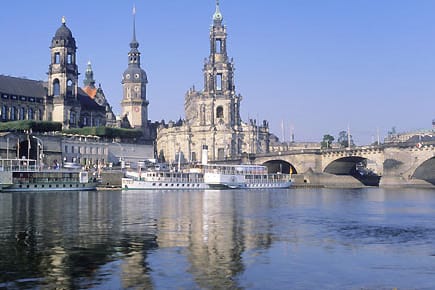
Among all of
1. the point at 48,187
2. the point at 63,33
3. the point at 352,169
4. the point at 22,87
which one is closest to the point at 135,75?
the point at 63,33

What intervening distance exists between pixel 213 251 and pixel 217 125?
418 ft

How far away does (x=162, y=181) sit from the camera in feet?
340

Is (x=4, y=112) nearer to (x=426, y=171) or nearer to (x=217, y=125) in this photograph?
(x=217, y=125)

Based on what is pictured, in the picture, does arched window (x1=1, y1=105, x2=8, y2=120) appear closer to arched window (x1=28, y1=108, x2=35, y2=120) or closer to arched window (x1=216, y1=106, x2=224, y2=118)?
arched window (x1=28, y1=108, x2=35, y2=120)

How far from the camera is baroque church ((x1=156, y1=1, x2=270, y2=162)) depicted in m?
155

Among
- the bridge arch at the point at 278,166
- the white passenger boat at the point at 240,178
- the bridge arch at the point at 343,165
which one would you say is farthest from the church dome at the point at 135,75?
the bridge arch at the point at 343,165

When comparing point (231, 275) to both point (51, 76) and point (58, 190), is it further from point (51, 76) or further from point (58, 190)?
point (51, 76)

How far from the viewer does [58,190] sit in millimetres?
93312

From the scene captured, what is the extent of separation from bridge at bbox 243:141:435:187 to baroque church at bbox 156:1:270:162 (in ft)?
33.7

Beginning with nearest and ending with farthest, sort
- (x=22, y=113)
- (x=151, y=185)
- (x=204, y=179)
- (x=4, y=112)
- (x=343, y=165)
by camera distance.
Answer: (x=151, y=185), (x=204, y=179), (x=4, y=112), (x=343, y=165), (x=22, y=113)

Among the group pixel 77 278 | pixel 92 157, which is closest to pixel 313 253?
pixel 77 278

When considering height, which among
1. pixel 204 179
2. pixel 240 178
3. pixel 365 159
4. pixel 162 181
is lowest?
pixel 162 181

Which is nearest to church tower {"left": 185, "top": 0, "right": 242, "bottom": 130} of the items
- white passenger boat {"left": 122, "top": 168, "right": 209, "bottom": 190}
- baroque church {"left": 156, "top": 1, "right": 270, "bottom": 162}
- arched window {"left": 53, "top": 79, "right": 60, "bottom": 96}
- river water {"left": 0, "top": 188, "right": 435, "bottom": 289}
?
baroque church {"left": 156, "top": 1, "right": 270, "bottom": 162}

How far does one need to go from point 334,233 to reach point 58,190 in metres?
62.8
